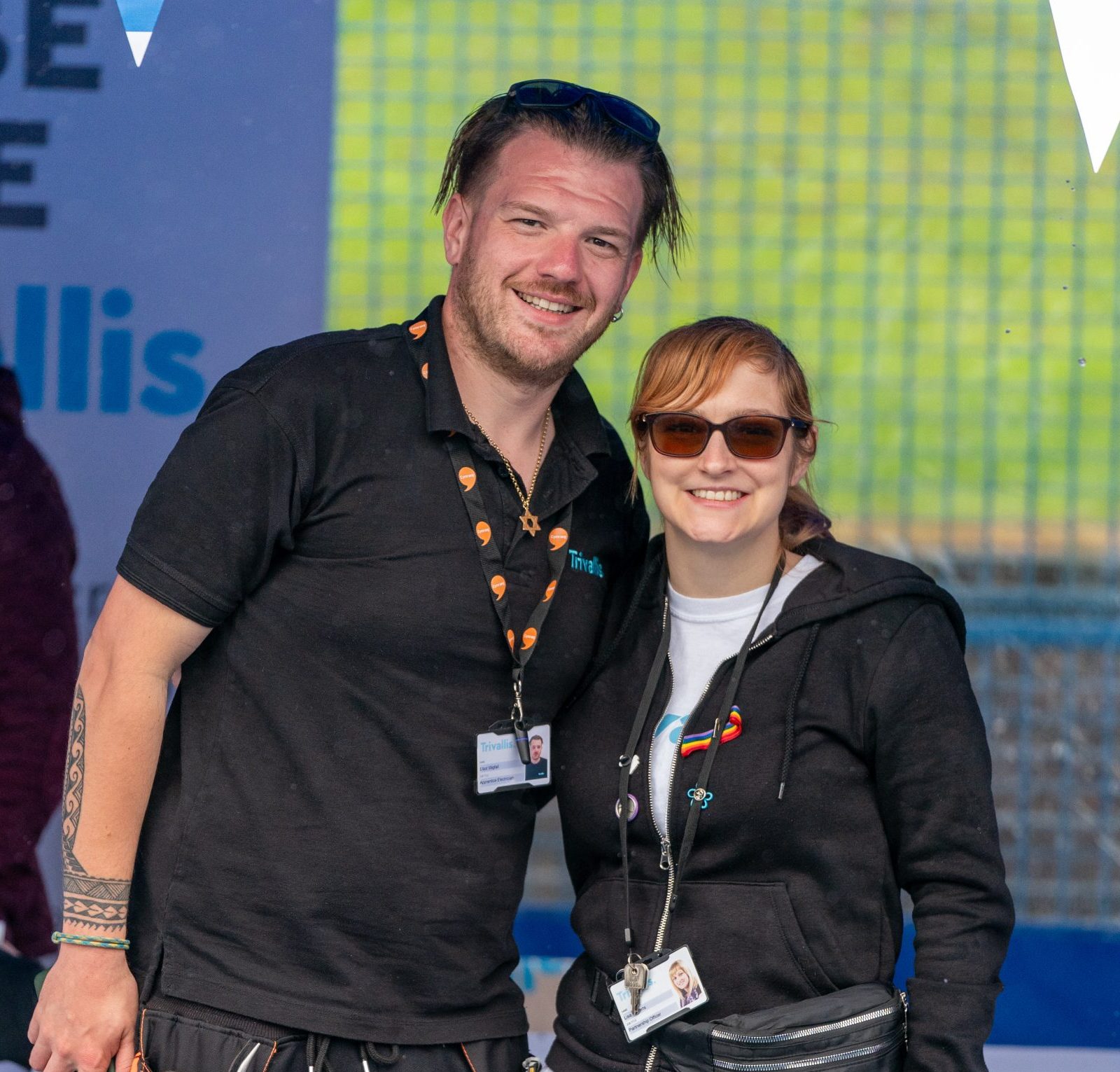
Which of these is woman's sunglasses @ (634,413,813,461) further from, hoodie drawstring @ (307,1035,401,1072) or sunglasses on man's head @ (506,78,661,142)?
hoodie drawstring @ (307,1035,401,1072)

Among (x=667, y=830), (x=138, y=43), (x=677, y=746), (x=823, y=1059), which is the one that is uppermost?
(x=138, y=43)

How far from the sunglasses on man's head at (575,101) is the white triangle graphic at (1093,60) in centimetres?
130

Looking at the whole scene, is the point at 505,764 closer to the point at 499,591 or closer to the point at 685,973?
the point at 499,591

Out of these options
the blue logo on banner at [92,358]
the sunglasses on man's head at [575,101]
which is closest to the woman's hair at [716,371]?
the sunglasses on man's head at [575,101]

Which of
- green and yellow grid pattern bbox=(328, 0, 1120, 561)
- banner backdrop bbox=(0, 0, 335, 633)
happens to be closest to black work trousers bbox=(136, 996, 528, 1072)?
banner backdrop bbox=(0, 0, 335, 633)

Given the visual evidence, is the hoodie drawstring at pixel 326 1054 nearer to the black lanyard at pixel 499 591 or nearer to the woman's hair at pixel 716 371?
the black lanyard at pixel 499 591

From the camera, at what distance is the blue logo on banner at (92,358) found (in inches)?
128

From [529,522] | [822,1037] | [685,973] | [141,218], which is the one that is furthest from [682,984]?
[141,218]

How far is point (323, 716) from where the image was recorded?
7.18 feet

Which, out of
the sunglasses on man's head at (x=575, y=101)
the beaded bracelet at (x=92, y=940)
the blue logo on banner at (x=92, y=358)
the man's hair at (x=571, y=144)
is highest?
the sunglasses on man's head at (x=575, y=101)

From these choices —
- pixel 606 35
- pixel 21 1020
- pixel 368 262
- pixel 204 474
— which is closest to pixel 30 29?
pixel 368 262

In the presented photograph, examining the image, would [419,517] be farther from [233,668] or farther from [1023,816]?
[1023,816]

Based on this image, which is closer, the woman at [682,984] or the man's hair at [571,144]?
the woman at [682,984]

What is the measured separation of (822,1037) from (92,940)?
3.68 feet
